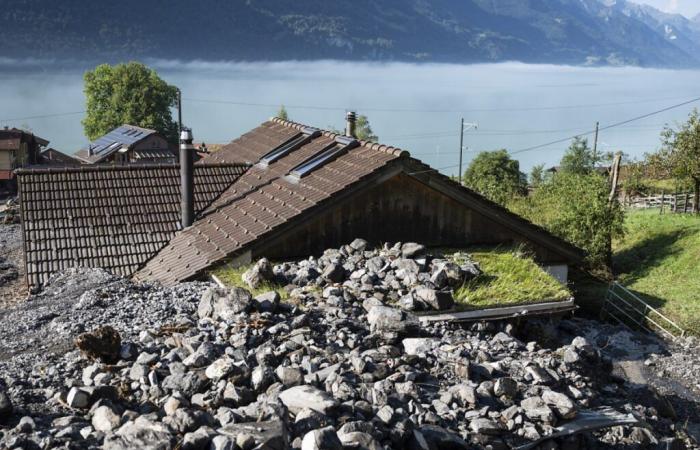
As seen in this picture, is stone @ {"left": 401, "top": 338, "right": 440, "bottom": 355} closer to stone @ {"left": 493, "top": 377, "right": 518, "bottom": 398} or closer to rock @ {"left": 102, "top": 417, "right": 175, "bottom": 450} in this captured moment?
stone @ {"left": 493, "top": 377, "right": 518, "bottom": 398}

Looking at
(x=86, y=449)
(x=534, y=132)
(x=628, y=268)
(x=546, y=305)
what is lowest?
(x=534, y=132)

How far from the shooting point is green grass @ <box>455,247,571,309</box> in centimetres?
1251

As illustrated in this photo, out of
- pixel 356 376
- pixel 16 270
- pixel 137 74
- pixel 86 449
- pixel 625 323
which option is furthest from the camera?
pixel 137 74

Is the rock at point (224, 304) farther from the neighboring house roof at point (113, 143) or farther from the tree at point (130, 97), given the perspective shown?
the tree at point (130, 97)

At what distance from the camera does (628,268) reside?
98.2 feet

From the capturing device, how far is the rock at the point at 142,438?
6.18 m

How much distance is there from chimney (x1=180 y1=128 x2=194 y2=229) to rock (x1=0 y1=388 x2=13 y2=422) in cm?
1004

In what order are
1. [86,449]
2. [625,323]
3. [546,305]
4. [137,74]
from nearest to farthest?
1. [86,449]
2. [546,305]
3. [625,323]
4. [137,74]

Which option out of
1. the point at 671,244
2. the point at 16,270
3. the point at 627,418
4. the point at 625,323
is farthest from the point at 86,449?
the point at 671,244

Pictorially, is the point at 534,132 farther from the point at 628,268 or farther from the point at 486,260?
the point at 486,260

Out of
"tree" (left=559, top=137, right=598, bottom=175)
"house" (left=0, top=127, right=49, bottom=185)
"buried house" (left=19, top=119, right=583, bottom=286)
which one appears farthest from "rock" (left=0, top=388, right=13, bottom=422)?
"tree" (left=559, top=137, right=598, bottom=175)

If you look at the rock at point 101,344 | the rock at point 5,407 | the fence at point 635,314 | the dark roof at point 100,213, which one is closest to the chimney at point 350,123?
the dark roof at point 100,213

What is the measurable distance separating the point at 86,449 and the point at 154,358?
239 centimetres

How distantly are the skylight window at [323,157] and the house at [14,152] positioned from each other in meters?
44.9
